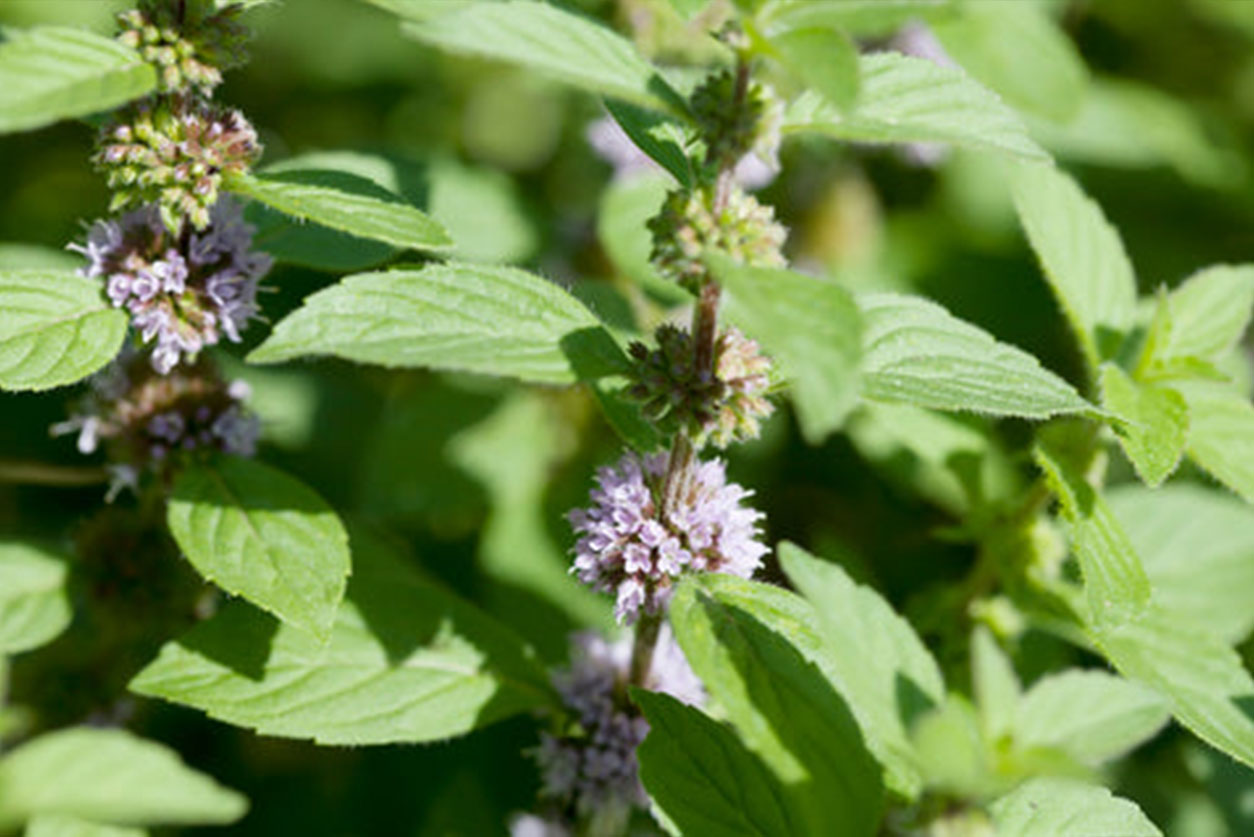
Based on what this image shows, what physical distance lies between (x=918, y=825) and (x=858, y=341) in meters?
1.47

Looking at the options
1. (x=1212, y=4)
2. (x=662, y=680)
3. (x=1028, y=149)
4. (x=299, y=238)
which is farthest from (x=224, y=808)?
(x=1212, y=4)

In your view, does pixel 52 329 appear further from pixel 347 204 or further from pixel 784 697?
pixel 784 697

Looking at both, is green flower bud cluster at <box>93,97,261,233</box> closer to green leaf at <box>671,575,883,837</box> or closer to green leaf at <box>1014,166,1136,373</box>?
green leaf at <box>671,575,883,837</box>

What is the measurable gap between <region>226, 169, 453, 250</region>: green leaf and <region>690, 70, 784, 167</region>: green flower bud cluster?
0.43 meters

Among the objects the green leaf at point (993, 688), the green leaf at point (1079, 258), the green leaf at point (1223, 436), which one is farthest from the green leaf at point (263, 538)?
the green leaf at point (1223, 436)

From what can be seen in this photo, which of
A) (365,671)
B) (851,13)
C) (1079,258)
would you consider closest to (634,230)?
(1079,258)

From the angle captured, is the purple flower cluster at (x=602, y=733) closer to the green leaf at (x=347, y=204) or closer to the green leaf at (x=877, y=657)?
the green leaf at (x=877, y=657)

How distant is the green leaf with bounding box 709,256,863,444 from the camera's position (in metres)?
1.58

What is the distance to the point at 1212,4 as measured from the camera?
506 cm

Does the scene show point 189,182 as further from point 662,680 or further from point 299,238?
point 662,680

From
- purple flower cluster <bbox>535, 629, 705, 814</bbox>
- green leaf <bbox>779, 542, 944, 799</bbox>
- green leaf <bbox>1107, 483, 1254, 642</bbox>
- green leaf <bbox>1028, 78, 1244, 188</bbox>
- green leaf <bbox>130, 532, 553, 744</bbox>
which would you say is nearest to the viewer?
green leaf <bbox>130, 532, 553, 744</bbox>

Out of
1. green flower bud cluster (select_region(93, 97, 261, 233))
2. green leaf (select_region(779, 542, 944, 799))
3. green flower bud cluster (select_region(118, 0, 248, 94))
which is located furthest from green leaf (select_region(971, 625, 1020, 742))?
green flower bud cluster (select_region(118, 0, 248, 94))

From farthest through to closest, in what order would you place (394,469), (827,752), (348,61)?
(348,61), (394,469), (827,752)

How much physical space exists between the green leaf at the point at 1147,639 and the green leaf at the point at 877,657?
359 millimetres
